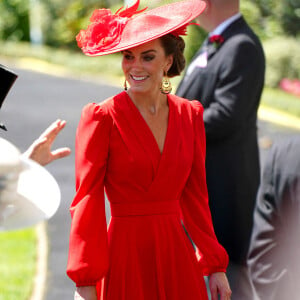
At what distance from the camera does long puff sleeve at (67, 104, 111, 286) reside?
2904 mm

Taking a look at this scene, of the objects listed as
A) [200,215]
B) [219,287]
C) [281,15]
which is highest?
[200,215]

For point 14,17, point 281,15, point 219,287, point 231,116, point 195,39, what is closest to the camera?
point 219,287

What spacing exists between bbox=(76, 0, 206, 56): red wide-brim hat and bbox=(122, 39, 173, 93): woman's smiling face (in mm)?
74

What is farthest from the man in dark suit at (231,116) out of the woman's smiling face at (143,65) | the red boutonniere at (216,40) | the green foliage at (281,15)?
the green foliage at (281,15)

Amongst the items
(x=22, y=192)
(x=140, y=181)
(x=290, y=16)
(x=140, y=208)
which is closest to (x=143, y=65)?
(x=140, y=181)

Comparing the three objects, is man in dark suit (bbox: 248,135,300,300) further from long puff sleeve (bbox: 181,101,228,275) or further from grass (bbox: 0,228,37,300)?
grass (bbox: 0,228,37,300)

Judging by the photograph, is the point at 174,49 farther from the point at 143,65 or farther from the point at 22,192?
the point at 22,192

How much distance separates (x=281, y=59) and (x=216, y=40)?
13258 millimetres

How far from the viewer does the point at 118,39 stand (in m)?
3.05

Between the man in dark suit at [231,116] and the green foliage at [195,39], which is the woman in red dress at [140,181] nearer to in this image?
the man in dark suit at [231,116]

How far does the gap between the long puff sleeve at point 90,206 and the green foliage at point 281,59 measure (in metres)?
15.1

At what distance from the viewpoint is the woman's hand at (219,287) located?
320 centimetres

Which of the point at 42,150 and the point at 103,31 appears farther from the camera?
the point at 103,31

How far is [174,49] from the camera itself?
10.7 ft
